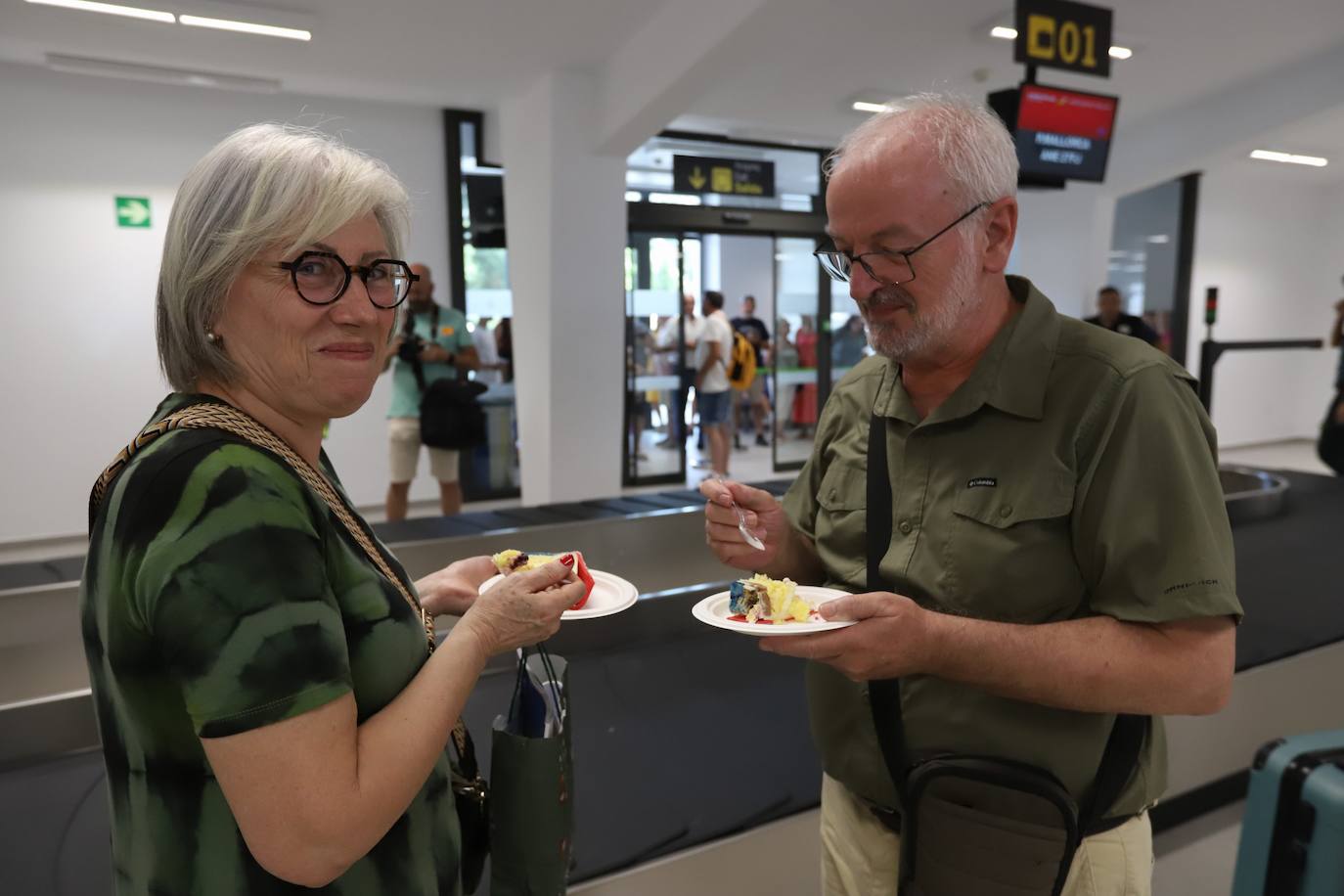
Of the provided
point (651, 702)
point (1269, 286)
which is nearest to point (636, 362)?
point (651, 702)

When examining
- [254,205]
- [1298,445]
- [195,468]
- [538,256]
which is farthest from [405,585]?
[1298,445]

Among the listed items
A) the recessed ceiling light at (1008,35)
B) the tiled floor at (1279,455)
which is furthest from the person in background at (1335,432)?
the tiled floor at (1279,455)

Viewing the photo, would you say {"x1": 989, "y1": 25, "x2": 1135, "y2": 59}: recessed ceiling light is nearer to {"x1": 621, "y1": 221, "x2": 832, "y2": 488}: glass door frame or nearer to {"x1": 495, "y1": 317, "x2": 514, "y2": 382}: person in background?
{"x1": 621, "y1": 221, "x2": 832, "y2": 488}: glass door frame

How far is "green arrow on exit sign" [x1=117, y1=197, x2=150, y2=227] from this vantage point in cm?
650

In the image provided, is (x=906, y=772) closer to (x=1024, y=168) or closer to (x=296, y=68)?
(x=1024, y=168)

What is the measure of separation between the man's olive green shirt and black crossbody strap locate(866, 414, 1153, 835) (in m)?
0.02

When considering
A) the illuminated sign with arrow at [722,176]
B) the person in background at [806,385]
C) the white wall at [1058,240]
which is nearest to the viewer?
the illuminated sign with arrow at [722,176]

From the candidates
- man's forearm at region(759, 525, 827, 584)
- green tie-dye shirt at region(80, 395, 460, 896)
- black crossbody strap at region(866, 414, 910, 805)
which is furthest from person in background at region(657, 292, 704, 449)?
green tie-dye shirt at region(80, 395, 460, 896)

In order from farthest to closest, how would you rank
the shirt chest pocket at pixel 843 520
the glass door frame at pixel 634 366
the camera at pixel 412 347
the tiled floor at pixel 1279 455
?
1. the tiled floor at pixel 1279 455
2. the glass door frame at pixel 634 366
3. the camera at pixel 412 347
4. the shirt chest pocket at pixel 843 520

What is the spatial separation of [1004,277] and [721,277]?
1097 centimetres

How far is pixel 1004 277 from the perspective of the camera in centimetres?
144

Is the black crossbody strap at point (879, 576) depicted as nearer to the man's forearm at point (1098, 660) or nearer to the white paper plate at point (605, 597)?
the man's forearm at point (1098, 660)

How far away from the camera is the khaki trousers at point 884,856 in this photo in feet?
4.23

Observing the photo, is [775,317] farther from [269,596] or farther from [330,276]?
[269,596]
